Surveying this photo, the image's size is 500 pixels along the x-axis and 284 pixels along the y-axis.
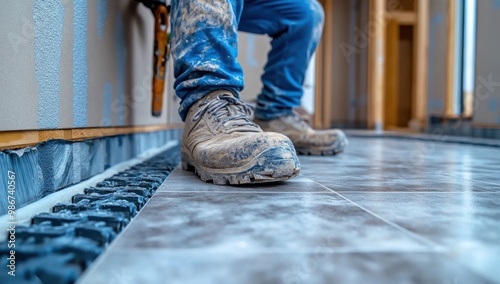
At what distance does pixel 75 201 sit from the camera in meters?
0.71

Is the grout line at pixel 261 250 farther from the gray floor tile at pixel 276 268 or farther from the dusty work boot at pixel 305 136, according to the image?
the dusty work boot at pixel 305 136

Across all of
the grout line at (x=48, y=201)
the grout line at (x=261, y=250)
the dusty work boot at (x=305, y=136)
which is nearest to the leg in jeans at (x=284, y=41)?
the dusty work boot at (x=305, y=136)

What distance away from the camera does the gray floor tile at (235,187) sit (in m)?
0.79

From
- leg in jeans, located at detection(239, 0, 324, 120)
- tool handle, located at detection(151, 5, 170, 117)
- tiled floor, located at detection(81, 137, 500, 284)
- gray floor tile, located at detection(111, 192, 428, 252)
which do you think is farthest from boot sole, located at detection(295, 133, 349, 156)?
gray floor tile, located at detection(111, 192, 428, 252)

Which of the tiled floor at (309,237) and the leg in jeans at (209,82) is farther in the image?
the leg in jeans at (209,82)

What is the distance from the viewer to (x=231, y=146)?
834 mm

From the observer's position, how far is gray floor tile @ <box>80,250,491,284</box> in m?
0.36

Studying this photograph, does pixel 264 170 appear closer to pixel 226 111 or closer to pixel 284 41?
pixel 226 111

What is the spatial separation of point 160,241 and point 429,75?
14.5ft

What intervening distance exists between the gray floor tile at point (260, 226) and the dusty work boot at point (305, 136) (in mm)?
856

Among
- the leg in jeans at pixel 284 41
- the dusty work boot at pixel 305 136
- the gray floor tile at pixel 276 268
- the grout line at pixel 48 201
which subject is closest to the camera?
the gray floor tile at pixel 276 268

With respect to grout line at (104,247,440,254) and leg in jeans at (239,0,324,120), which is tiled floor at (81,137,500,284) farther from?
leg in jeans at (239,0,324,120)

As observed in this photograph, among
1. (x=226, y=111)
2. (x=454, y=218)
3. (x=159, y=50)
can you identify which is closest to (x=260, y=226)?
(x=454, y=218)

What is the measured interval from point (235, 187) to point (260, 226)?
12.2 inches
